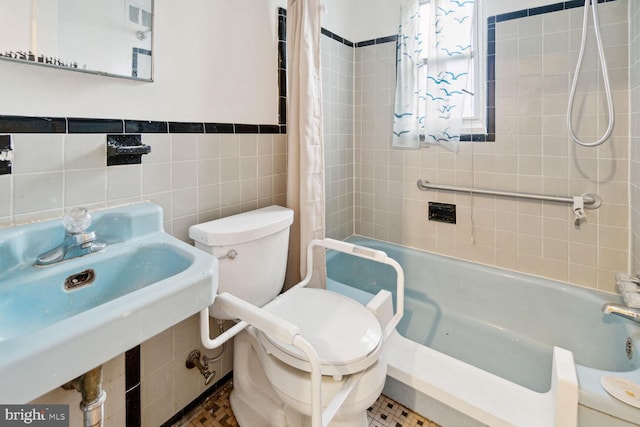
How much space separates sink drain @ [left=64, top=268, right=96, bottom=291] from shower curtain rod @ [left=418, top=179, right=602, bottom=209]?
175cm

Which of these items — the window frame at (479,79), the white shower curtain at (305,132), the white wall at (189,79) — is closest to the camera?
the white wall at (189,79)

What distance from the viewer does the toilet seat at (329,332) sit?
3.10 ft

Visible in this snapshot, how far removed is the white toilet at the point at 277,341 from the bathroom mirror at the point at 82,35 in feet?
1.91

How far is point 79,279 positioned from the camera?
867 millimetres

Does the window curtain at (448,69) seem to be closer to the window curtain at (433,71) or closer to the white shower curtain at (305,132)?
the window curtain at (433,71)

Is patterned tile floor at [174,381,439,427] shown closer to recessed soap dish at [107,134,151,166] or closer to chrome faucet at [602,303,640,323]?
chrome faucet at [602,303,640,323]

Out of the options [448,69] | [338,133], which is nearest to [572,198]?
[448,69]

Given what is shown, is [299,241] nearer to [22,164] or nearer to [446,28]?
[22,164]

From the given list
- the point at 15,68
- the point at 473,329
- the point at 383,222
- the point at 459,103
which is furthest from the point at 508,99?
the point at 15,68

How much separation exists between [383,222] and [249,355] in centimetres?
129

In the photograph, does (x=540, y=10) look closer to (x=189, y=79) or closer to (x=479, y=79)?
(x=479, y=79)

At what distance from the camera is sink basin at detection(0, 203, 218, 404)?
53 centimetres

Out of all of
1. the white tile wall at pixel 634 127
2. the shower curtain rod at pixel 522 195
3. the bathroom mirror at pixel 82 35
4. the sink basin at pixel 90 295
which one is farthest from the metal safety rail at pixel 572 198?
the bathroom mirror at pixel 82 35

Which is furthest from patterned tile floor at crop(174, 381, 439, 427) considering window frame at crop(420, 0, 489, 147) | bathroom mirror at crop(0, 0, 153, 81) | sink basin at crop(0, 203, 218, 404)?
window frame at crop(420, 0, 489, 147)
